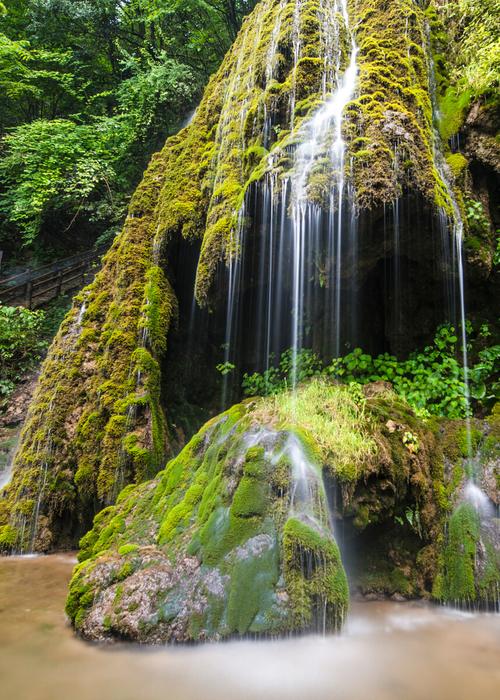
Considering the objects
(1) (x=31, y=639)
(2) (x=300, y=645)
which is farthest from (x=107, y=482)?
(2) (x=300, y=645)

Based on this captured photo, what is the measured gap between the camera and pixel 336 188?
5.25 metres

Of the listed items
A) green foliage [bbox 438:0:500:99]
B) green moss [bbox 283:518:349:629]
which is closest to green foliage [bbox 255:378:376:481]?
green moss [bbox 283:518:349:629]

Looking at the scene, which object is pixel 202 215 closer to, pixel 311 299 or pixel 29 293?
pixel 311 299

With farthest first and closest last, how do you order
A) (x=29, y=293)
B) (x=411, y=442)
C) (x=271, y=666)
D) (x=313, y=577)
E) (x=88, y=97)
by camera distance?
(x=88, y=97) < (x=29, y=293) < (x=411, y=442) < (x=313, y=577) < (x=271, y=666)

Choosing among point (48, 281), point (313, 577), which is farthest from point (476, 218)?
point (48, 281)

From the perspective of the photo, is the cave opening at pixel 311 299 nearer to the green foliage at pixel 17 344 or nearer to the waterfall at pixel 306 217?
the waterfall at pixel 306 217

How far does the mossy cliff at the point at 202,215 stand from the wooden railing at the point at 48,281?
730 centimetres

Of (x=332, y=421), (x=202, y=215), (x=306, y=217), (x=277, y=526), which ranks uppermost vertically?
(x=202, y=215)

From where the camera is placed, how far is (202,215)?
775 centimetres

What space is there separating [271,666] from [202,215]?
6.57 metres

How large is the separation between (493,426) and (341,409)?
1.89 m

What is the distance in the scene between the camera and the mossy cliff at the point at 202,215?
18.5 feet

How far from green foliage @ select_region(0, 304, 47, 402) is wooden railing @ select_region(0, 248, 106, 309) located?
1.91 meters

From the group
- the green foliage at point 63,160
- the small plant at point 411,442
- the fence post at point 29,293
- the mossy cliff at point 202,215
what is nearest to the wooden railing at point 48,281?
the fence post at point 29,293
